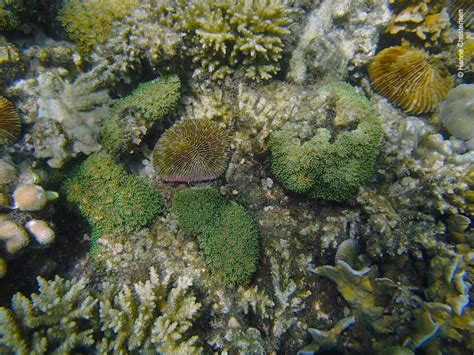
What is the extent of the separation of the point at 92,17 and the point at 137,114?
1425mm

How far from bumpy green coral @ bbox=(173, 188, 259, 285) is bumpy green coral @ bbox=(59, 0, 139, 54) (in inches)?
91.1

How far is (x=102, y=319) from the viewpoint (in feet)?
9.22

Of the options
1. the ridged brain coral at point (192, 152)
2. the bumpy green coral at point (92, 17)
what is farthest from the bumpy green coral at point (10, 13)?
the ridged brain coral at point (192, 152)

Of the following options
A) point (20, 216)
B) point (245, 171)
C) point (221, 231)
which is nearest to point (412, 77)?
point (245, 171)

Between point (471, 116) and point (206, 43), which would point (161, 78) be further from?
point (471, 116)

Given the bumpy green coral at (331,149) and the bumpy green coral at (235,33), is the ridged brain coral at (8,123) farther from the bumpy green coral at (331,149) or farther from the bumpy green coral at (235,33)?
the bumpy green coral at (331,149)

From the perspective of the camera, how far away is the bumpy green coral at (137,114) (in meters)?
3.48

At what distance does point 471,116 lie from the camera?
3590mm

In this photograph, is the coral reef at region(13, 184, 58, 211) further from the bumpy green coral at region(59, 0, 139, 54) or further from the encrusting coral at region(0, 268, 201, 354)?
the bumpy green coral at region(59, 0, 139, 54)

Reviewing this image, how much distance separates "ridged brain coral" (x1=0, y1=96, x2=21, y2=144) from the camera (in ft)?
10.3

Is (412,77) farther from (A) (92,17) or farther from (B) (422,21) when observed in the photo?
(A) (92,17)

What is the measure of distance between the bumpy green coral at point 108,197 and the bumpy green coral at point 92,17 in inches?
62.0

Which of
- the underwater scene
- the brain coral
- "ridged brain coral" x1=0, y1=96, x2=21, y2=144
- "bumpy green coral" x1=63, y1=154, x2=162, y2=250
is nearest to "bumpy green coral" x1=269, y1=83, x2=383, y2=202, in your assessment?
the underwater scene

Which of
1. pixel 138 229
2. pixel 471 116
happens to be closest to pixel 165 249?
pixel 138 229
